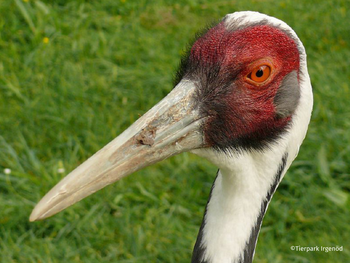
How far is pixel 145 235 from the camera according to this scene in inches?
168

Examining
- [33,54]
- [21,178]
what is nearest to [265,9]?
[33,54]

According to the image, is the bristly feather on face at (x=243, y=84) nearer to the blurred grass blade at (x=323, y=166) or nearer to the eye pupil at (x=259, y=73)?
the eye pupil at (x=259, y=73)

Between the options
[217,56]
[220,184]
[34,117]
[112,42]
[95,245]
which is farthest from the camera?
[112,42]

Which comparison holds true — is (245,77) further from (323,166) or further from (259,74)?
(323,166)

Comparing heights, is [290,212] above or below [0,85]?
below

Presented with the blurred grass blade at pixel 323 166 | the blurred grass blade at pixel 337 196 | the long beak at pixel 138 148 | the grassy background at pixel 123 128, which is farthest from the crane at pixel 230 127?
the blurred grass blade at pixel 323 166

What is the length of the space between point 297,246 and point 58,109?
2.35m

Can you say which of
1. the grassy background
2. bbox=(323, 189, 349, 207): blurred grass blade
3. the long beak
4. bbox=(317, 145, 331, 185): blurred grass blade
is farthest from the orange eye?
bbox=(317, 145, 331, 185): blurred grass blade

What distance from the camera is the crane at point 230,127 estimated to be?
7.95 feet

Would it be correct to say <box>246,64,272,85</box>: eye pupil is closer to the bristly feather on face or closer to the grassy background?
the bristly feather on face

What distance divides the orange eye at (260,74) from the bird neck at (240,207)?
1.14 ft

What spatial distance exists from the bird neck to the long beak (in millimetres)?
249

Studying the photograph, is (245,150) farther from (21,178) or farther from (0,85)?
(0,85)

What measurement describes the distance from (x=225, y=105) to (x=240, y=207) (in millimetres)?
476
